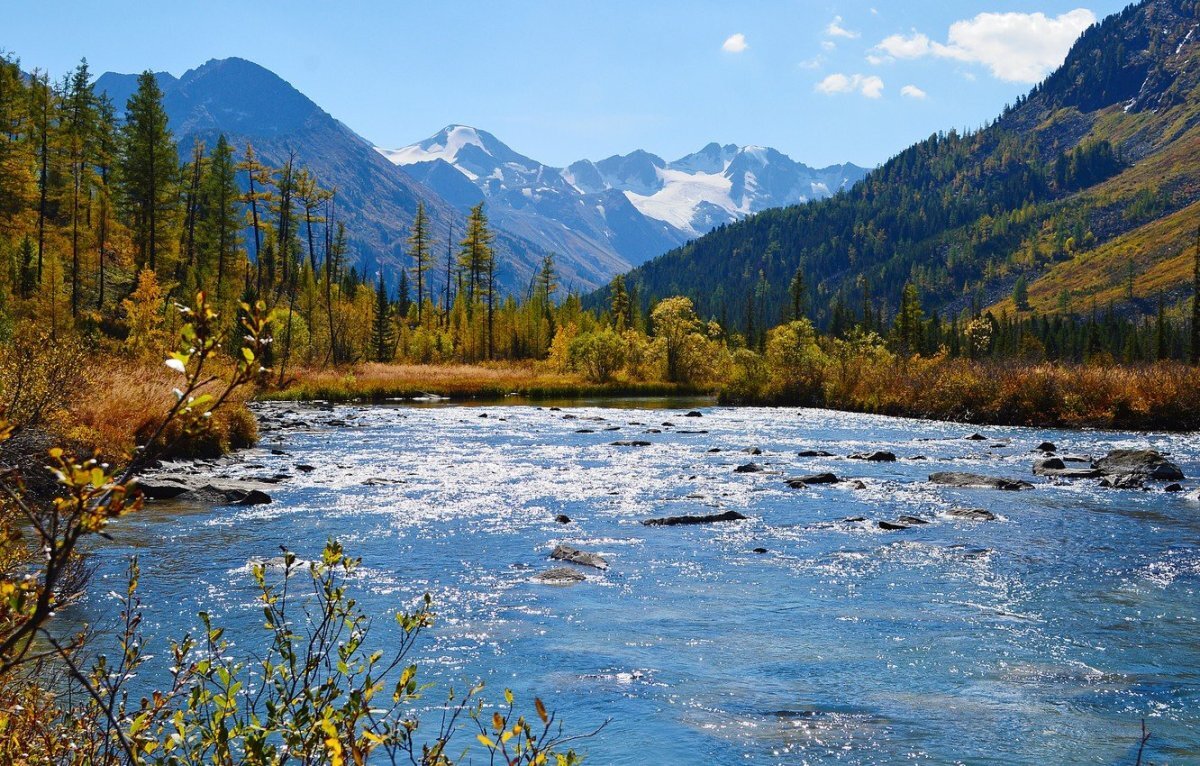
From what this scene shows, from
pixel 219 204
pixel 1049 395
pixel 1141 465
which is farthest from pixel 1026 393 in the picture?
pixel 219 204

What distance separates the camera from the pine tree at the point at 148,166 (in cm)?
6550

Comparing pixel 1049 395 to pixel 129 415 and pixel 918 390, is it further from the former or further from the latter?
pixel 129 415

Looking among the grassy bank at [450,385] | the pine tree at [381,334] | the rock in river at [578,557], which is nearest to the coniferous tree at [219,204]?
the pine tree at [381,334]

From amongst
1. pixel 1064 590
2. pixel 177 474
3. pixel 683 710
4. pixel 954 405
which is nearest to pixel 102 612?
pixel 683 710

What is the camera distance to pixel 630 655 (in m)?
10.3

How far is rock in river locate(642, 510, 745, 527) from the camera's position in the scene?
60.8 feet

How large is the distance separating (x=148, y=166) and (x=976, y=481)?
66824 mm

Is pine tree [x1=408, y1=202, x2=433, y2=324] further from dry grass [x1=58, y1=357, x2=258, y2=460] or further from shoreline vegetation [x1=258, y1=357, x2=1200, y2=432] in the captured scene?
dry grass [x1=58, y1=357, x2=258, y2=460]

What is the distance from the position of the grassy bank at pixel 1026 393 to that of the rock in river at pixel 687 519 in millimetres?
29425

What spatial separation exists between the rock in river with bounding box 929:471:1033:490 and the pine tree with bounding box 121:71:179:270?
61.4 m

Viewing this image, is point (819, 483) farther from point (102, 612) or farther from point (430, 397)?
point (430, 397)

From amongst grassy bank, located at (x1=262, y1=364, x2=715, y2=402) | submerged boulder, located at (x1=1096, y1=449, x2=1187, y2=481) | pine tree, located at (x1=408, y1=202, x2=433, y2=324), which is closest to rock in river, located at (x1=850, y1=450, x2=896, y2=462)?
submerged boulder, located at (x1=1096, y1=449, x2=1187, y2=481)

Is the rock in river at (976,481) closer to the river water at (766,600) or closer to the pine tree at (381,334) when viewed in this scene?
the river water at (766,600)

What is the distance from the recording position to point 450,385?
209 ft
